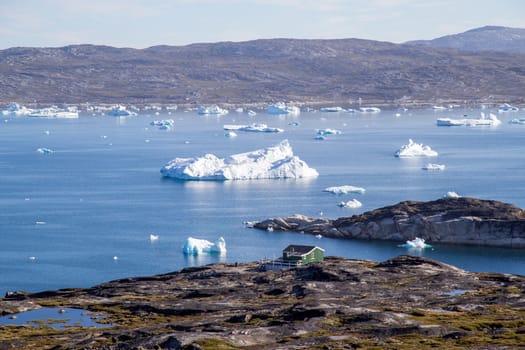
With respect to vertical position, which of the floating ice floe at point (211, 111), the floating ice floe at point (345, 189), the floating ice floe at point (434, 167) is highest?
the floating ice floe at point (211, 111)

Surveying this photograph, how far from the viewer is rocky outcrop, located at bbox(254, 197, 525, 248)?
54.9m

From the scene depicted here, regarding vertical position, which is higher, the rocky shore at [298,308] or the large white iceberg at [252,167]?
the large white iceberg at [252,167]

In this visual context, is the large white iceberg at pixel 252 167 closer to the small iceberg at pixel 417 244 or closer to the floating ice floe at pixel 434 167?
the floating ice floe at pixel 434 167

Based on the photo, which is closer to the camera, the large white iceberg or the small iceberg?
the small iceberg

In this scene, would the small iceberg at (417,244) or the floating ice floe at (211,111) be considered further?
the floating ice floe at (211,111)

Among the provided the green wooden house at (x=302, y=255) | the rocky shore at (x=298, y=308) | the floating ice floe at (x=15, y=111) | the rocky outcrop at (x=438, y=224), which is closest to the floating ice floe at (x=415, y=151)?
the rocky outcrop at (x=438, y=224)

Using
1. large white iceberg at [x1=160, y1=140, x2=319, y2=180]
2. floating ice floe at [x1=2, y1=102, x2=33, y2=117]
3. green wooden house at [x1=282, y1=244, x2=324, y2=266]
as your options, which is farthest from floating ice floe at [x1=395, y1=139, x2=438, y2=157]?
floating ice floe at [x1=2, y1=102, x2=33, y2=117]

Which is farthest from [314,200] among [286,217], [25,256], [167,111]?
[167,111]

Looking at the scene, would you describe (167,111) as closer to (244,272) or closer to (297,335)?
(244,272)

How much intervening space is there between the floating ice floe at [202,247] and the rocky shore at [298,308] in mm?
7657

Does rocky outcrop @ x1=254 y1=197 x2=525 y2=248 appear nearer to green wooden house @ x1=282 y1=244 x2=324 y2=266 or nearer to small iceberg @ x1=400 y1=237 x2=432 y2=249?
small iceberg @ x1=400 y1=237 x2=432 y2=249

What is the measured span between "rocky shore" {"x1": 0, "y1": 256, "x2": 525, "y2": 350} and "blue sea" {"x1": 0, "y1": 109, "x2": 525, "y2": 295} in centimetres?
746

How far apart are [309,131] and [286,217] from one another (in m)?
75.1

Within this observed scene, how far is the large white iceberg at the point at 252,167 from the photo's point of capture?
82.2m
